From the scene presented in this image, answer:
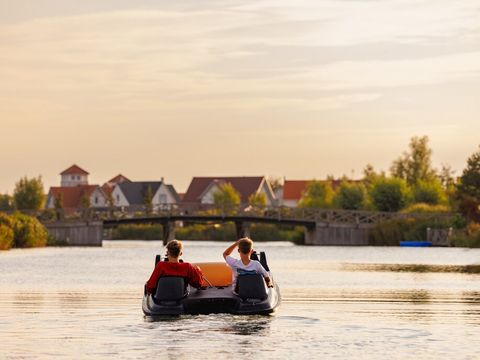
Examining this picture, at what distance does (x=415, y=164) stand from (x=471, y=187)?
49.5 meters

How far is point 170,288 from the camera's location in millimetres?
27109

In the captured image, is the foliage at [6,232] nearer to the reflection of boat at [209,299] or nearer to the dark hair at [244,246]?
the dark hair at [244,246]

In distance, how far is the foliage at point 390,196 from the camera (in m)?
132

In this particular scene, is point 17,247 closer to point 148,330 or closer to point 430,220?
point 430,220

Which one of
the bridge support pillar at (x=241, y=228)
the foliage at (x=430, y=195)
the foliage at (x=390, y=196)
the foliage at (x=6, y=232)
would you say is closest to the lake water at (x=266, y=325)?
the foliage at (x=6, y=232)

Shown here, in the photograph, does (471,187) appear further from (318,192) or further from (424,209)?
(318,192)

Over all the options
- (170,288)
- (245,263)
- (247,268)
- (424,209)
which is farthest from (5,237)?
(170,288)

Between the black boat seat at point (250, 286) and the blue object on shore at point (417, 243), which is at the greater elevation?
the blue object on shore at point (417, 243)

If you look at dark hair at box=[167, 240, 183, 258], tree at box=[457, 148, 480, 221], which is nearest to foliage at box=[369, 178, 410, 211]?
tree at box=[457, 148, 480, 221]

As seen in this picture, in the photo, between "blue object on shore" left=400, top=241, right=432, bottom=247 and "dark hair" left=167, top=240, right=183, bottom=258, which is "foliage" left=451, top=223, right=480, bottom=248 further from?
"dark hair" left=167, top=240, right=183, bottom=258

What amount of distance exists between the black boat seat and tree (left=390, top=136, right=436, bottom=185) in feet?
434

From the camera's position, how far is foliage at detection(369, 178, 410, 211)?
432ft

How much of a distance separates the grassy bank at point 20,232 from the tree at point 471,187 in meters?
32.6

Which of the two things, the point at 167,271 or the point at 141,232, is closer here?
the point at 167,271
